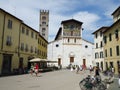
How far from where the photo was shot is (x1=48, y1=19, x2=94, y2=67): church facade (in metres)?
59.5

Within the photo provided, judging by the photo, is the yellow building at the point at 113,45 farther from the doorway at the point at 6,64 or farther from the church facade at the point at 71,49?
the church facade at the point at 71,49

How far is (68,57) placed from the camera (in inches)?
2351

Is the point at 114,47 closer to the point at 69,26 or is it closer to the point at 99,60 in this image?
the point at 99,60

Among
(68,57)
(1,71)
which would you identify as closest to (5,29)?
(1,71)

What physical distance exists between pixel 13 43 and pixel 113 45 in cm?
1859

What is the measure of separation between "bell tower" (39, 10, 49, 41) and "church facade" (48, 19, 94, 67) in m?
35.3

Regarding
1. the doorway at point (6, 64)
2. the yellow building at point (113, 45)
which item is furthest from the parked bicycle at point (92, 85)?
the yellow building at point (113, 45)

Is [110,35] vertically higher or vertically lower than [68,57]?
higher

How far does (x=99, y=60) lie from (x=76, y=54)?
17367mm

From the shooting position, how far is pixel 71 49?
60281 millimetres

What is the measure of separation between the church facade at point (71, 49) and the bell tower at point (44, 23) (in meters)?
35.3

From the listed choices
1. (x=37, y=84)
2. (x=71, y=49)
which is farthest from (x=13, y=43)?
(x=71, y=49)

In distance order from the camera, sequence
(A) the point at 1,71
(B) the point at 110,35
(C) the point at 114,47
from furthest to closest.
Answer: (B) the point at 110,35 → (C) the point at 114,47 → (A) the point at 1,71

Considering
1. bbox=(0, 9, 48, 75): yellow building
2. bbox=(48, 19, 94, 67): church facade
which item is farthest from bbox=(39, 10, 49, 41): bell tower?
bbox=(0, 9, 48, 75): yellow building
